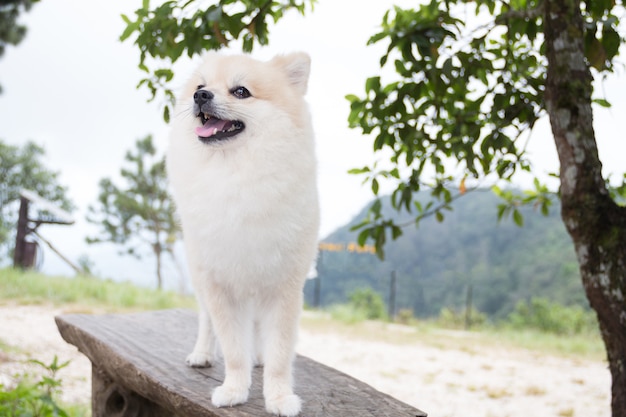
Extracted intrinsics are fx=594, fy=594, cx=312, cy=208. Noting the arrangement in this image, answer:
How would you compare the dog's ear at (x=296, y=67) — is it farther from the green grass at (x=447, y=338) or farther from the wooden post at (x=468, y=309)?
the wooden post at (x=468, y=309)

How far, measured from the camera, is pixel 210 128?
Result: 1370 millimetres

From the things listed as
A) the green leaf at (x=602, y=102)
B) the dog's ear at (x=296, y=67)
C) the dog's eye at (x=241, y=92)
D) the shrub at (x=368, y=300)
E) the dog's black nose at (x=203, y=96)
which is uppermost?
the green leaf at (x=602, y=102)

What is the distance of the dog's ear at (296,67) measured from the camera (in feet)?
4.77

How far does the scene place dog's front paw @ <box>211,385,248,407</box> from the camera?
149 cm

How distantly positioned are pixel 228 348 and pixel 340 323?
6.23 metres

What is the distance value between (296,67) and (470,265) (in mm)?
15890

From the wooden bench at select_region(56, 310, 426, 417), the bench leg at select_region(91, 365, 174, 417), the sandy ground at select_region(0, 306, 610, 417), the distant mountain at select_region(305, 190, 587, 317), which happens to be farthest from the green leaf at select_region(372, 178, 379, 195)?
the distant mountain at select_region(305, 190, 587, 317)

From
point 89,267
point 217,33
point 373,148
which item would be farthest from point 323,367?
point 89,267

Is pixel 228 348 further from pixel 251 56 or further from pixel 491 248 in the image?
pixel 491 248

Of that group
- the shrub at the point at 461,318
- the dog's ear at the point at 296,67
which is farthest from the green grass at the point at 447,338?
the dog's ear at the point at 296,67

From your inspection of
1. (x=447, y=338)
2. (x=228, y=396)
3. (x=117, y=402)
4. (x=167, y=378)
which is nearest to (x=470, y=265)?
(x=447, y=338)

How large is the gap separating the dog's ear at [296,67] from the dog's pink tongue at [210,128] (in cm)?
21

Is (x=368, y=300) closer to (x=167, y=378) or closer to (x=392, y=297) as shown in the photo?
(x=392, y=297)

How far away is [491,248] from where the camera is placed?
16.8 metres
